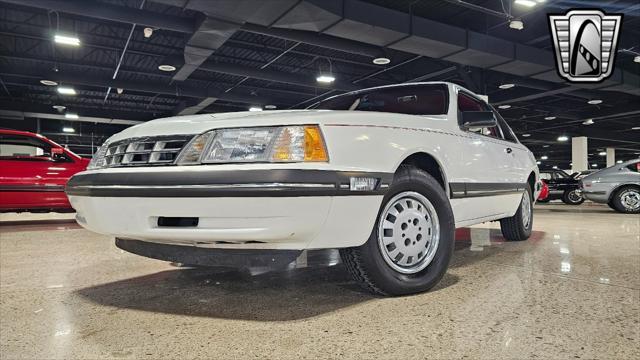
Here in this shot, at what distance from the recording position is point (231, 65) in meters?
11.8

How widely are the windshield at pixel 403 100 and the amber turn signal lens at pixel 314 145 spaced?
1.24 metres

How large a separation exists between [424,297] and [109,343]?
1444mm

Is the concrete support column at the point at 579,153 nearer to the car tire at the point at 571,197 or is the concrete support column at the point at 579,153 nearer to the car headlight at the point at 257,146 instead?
the car tire at the point at 571,197

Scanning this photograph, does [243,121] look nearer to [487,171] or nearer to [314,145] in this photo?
[314,145]

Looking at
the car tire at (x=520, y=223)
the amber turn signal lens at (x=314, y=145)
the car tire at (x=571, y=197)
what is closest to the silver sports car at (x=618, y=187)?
the car tire at (x=571, y=197)

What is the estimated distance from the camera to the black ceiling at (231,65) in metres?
8.63

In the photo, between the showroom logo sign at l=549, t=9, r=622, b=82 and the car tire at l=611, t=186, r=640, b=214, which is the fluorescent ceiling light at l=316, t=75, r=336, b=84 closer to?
the showroom logo sign at l=549, t=9, r=622, b=82

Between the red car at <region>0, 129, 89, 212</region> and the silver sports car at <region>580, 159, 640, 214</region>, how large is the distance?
406 inches

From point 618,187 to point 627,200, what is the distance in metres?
0.33

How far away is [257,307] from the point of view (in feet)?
6.23

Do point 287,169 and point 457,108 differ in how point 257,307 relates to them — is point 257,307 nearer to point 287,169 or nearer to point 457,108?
point 287,169

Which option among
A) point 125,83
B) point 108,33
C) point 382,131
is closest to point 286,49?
point 108,33

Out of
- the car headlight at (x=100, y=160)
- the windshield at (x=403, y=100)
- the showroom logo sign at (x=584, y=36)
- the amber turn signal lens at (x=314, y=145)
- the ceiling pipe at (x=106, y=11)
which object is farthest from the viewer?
the showroom logo sign at (x=584, y=36)

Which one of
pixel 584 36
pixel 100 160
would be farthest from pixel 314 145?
pixel 584 36
